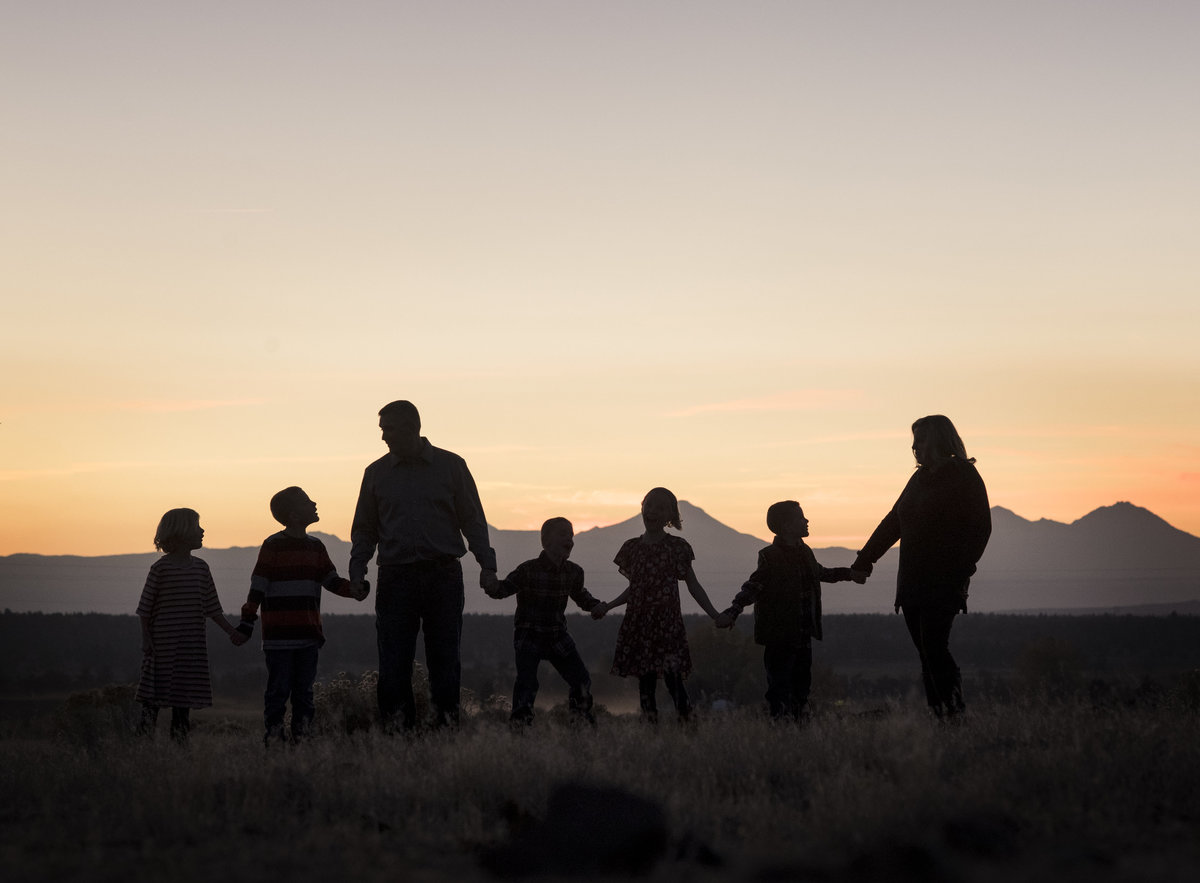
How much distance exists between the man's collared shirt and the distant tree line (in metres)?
65.7

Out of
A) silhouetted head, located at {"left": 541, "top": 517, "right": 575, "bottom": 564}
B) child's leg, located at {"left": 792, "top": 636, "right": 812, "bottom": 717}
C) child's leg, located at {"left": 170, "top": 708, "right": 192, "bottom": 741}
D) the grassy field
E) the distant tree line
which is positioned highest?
silhouetted head, located at {"left": 541, "top": 517, "right": 575, "bottom": 564}

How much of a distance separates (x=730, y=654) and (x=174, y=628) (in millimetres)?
75749

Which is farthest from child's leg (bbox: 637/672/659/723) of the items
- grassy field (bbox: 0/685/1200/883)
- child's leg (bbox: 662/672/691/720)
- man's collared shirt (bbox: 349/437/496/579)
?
man's collared shirt (bbox: 349/437/496/579)

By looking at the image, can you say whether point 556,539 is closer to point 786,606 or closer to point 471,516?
point 471,516

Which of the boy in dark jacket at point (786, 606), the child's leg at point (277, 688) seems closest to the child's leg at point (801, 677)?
the boy in dark jacket at point (786, 606)

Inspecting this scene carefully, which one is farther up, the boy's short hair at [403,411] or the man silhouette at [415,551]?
the boy's short hair at [403,411]

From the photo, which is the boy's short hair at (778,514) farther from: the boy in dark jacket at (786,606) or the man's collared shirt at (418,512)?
the man's collared shirt at (418,512)

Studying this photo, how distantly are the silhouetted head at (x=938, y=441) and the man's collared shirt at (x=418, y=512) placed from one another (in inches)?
113

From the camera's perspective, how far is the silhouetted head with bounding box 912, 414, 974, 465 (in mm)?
8172

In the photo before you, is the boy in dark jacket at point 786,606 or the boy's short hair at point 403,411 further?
the boy in dark jacket at point 786,606

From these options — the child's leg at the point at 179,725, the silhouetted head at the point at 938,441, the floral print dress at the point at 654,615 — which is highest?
the silhouetted head at the point at 938,441

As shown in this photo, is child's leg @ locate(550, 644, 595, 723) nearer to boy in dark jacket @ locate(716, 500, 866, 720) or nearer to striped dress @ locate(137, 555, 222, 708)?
boy in dark jacket @ locate(716, 500, 866, 720)

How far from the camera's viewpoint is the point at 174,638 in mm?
8852

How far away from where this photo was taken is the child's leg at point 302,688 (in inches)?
335
